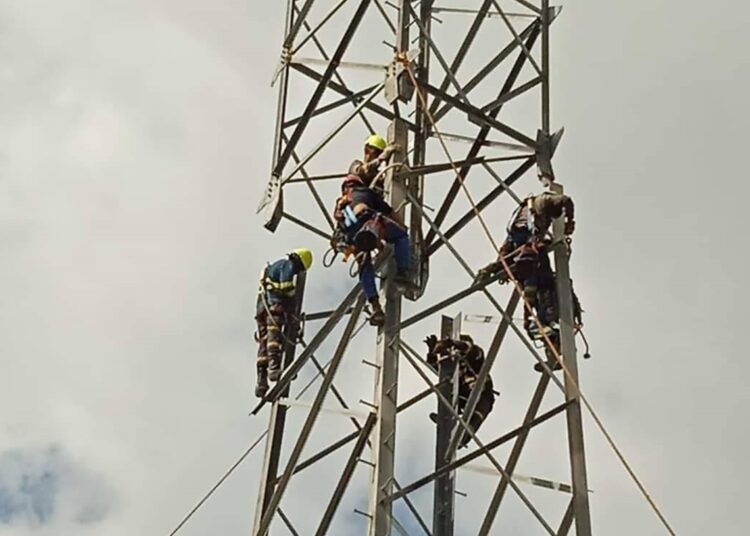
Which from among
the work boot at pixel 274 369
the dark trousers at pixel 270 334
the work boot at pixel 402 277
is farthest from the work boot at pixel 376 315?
the dark trousers at pixel 270 334

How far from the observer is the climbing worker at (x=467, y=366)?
14.7 metres

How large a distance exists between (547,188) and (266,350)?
12.1 feet

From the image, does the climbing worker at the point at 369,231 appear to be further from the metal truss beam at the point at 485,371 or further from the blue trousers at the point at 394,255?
the metal truss beam at the point at 485,371

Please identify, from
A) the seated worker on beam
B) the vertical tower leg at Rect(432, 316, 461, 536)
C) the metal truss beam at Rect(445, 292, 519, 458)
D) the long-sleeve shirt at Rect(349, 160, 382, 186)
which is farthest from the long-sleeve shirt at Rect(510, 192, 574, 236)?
the vertical tower leg at Rect(432, 316, 461, 536)

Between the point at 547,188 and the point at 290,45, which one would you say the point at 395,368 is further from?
the point at 290,45

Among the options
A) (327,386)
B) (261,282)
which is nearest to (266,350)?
(261,282)

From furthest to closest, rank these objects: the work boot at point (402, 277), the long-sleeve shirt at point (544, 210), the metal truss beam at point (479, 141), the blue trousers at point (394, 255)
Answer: the metal truss beam at point (479, 141), the long-sleeve shirt at point (544, 210), the work boot at point (402, 277), the blue trousers at point (394, 255)

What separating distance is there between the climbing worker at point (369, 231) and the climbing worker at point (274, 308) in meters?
2.14

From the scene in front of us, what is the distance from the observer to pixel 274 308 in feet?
50.1

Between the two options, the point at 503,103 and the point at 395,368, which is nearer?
the point at 395,368

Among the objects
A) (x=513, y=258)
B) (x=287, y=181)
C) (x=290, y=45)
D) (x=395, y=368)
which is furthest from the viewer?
(x=290, y=45)

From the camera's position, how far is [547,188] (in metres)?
13.6

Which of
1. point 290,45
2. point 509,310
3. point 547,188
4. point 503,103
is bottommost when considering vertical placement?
point 509,310

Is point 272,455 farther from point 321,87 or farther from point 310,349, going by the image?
point 321,87
